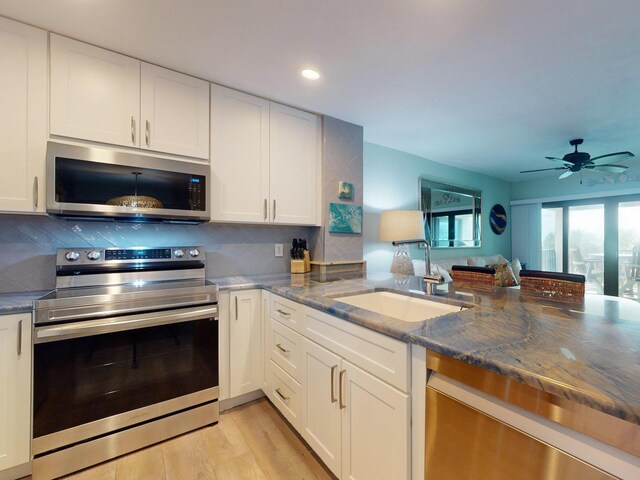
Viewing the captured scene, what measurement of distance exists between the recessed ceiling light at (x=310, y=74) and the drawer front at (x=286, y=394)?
1.99m

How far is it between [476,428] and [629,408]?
1.14 feet

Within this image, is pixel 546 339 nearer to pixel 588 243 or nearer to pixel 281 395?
pixel 281 395

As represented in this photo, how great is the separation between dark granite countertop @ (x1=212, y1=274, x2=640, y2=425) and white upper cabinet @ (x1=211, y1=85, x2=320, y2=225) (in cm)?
111

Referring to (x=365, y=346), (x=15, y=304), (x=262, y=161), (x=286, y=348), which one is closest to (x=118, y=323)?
(x=15, y=304)

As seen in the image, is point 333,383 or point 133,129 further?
point 133,129

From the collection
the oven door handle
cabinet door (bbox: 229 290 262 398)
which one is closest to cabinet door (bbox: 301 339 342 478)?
cabinet door (bbox: 229 290 262 398)

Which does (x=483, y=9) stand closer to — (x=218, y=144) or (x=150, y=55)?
(x=218, y=144)

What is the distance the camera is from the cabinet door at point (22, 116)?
149cm

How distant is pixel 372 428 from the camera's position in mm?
1074

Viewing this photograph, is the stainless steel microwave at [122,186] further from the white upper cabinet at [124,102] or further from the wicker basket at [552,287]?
the wicker basket at [552,287]

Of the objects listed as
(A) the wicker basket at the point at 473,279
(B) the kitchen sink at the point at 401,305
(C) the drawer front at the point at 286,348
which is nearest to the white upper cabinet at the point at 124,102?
(C) the drawer front at the point at 286,348

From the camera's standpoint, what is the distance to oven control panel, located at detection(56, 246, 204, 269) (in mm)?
1722

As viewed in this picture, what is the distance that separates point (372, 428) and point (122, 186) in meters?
1.85

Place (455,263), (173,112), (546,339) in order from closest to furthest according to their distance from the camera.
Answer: (546,339) < (173,112) < (455,263)
